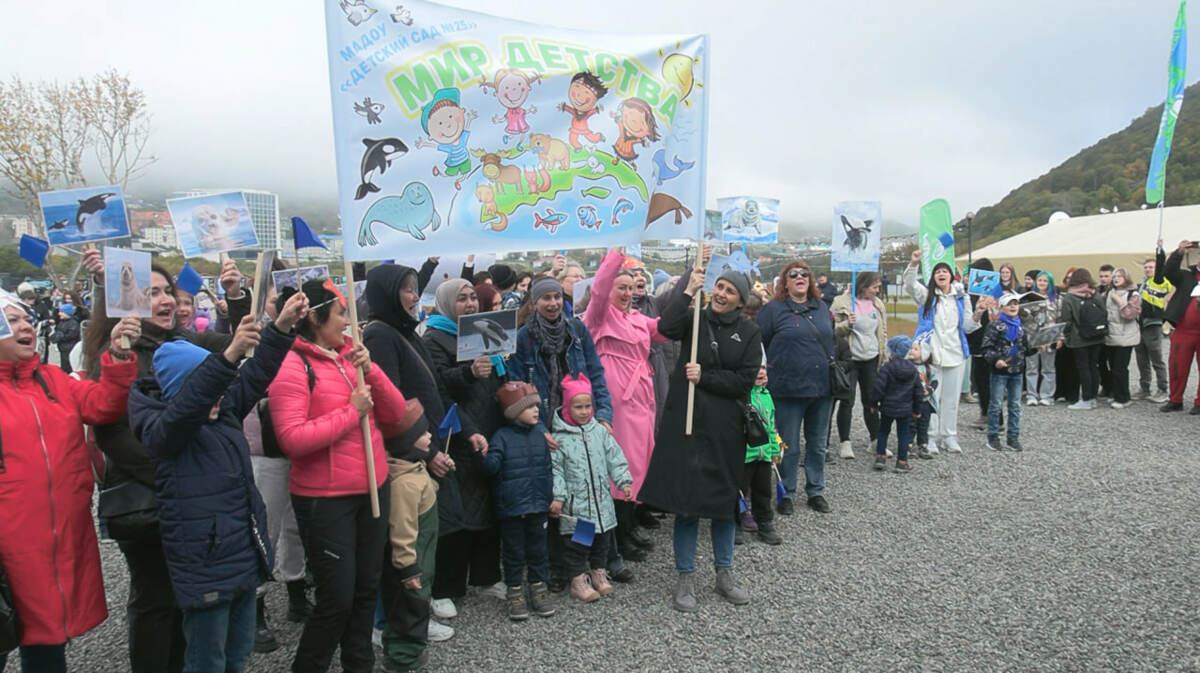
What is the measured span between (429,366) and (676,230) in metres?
1.79

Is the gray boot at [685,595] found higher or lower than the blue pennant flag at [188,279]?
lower

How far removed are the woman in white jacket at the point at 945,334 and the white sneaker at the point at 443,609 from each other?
6.44 metres

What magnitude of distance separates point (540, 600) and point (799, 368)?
3163 mm

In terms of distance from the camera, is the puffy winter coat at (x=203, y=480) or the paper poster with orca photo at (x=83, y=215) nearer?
the puffy winter coat at (x=203, y=480)

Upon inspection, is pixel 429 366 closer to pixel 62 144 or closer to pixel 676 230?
pixel 676 230

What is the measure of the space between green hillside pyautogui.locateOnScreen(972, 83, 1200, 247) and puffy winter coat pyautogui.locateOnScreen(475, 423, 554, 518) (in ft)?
178

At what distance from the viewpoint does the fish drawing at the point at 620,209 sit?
171 inches

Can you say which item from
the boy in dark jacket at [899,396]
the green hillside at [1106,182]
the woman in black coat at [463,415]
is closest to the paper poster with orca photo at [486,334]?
the woman in black coat at [463,415]

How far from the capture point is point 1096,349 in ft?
37.3

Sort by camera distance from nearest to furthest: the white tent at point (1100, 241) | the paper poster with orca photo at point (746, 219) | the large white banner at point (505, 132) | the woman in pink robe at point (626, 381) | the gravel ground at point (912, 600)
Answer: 1. the large white banner at point (505, 132)
2. the gravel ground at point (912, 600)
3. the woman in pink robe at point (626, 381)
4. the paper poster with orca photo at point (746, 219)
5. the white tent at point (1100, 241)

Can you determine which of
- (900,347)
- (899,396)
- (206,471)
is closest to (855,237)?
(900,347)

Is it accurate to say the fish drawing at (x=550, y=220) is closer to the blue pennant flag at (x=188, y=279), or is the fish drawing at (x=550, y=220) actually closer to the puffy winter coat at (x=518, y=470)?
the puffy winter coat at (x=518, y=470)

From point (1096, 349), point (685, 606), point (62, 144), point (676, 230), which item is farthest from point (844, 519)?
point (62, 144)

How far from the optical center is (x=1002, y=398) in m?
8.73
